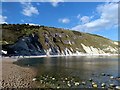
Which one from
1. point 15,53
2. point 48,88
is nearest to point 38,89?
point 48,88

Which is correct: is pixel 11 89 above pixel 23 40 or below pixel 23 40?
below

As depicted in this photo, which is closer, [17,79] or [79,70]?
[17,79]

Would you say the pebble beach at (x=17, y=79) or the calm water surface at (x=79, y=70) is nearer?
the pebble beach at (x=17, y=79)

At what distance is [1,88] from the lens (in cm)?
2855

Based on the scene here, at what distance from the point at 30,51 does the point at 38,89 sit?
15391 centimetres

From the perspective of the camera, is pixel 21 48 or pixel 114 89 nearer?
pixel 114 89

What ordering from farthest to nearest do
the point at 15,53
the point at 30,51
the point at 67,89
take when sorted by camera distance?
the point at 30,51, the point at 15,53, the point at 67,89

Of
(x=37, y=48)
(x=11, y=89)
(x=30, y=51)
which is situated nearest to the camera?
(x=11, y=89)

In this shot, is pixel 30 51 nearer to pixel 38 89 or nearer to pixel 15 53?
pixel 15 53

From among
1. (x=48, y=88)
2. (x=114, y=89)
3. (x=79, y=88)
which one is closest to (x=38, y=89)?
(x=48, y=88)

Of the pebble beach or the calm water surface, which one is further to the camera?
the calm water surface

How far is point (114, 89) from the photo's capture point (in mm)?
30250

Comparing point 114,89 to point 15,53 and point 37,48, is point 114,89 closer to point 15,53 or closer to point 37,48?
point 15,53

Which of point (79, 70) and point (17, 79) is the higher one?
point (17, 79)
